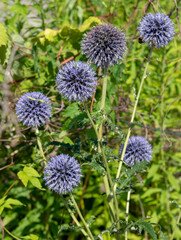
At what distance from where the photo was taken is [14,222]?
2.26 metres

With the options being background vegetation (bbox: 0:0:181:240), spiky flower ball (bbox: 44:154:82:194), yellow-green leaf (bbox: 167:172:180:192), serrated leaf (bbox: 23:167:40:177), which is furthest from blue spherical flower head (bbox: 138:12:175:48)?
yellow-green leaf (bbox: 167:172:180:192)

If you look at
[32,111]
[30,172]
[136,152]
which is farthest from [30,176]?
[136,152]

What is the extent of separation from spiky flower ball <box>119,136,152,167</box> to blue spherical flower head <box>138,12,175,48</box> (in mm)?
639

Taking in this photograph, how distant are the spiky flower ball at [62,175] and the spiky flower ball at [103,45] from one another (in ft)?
1.89

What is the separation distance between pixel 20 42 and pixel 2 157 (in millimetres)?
999

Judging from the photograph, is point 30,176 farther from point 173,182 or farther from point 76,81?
point 173,182

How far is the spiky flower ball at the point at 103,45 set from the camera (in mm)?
1475

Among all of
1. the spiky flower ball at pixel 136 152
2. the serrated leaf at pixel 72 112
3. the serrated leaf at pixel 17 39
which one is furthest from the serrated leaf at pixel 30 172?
the serrated leaf at pixel 17 39

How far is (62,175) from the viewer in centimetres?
150

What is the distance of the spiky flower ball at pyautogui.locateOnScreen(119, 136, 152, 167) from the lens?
5.87 ft

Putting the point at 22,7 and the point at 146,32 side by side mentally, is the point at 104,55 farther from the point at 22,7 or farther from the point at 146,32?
the point at 22,7

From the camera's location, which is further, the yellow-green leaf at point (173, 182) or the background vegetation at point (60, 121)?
the yellow-green leaf at point (173, 182)

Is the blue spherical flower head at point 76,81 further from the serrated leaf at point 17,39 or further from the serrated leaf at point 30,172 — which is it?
the serrated leaf at point 17,39

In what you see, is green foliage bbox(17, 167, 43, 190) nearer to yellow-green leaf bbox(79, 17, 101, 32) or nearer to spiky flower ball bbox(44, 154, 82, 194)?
spiky flower ball bbox(44, 154, 82, 194)
